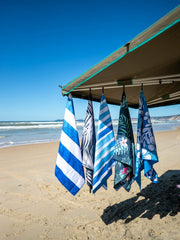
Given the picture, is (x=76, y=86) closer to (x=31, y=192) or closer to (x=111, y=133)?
(x=111, y=133)

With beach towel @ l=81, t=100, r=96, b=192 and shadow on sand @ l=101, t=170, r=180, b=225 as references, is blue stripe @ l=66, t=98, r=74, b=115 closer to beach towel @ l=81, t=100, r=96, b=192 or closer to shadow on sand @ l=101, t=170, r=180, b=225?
beach towel @ l=81, t=100, r=96, b=192

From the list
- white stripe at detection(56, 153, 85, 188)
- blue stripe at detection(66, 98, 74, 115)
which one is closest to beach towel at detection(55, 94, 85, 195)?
white stripe at detection(56, 153, 85, 188)

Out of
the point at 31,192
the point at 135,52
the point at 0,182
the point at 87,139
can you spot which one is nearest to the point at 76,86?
the point at 87,139

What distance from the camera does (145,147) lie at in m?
2.00

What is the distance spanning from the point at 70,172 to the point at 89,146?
0.40m

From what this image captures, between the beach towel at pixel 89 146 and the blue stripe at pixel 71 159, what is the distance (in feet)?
0.29

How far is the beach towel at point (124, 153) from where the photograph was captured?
6.70 feet

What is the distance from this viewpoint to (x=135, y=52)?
1.47 m

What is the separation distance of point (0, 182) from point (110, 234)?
12.1 feet

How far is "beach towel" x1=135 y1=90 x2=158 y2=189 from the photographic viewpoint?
6.40ft

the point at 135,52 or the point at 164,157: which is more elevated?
the point at 135,52

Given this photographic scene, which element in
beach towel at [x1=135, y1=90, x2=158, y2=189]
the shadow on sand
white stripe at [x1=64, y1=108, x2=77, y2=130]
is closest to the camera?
beach towel at [x1=135, y1=90, x2=158, y2=189]

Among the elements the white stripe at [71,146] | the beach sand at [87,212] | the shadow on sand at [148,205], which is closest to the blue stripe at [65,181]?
the white stripe at [71,146]

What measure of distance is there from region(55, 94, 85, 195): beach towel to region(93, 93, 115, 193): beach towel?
8.1 inches
